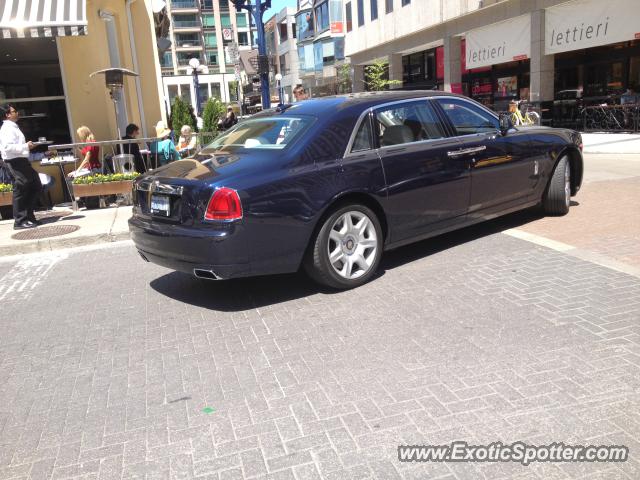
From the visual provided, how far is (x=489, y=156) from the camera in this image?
6.20m

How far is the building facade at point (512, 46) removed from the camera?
2083cm

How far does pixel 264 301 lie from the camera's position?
5.18 metres

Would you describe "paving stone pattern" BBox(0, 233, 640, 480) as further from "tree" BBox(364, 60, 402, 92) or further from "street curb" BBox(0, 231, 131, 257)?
"tree" BBox(364, 60, 402, 92)

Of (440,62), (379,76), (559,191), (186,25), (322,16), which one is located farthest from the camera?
(186,25)

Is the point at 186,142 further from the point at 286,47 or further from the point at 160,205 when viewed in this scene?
the point at 286,47

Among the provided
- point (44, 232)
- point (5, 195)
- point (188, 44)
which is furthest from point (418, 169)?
point (188, 44)

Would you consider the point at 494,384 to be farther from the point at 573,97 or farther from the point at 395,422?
the point at 573,97

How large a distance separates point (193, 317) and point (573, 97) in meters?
22.9

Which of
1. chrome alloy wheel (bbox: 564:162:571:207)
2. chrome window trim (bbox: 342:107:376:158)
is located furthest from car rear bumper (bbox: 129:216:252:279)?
chrome alloy wheel (bbox: 564:162:571:207)

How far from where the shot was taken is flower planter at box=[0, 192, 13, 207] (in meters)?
9.86

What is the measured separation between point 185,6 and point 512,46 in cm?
7120

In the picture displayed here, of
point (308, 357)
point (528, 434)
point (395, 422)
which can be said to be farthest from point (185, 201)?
point (528, 434)

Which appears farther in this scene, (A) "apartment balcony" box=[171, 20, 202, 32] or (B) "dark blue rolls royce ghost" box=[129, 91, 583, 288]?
(A) "apartment balcony" box=[171, 20, 202, 32]

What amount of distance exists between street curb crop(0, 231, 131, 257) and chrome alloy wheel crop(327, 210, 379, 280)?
14.1 feet
